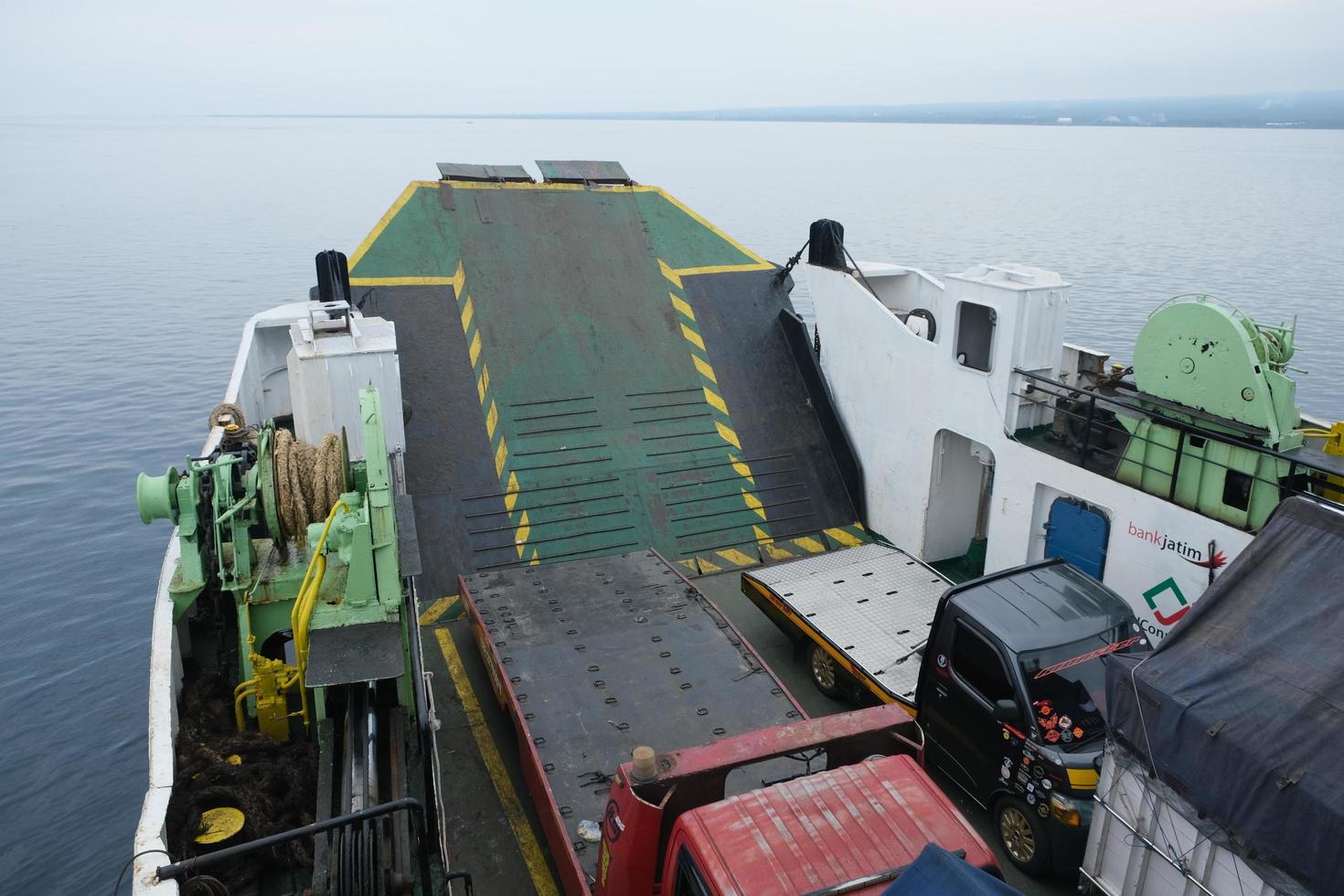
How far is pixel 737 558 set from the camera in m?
10.9

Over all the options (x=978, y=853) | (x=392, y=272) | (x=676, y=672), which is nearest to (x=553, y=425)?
(x=392, y=272)

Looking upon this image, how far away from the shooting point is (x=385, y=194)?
6931cm

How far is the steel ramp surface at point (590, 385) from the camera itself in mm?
10734

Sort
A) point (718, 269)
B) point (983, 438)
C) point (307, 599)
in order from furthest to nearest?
point (718, 269)
point (983, 438)
point (307, 599)

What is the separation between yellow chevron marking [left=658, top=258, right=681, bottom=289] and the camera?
13.3 metres

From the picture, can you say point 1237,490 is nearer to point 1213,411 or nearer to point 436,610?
point 1213,411

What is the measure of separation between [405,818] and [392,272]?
8.29 m

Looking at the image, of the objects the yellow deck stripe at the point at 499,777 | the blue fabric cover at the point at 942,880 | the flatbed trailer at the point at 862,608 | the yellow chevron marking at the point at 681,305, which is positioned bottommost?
the yellow deck stripe at the point at 499,777

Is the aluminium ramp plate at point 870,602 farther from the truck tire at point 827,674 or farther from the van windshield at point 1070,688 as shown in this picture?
the van windshield at point 1070,688

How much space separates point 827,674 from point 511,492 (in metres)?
4.15

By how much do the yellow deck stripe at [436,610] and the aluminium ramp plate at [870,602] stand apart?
3046mm

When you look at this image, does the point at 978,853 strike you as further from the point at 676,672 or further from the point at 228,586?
the point at 228,586

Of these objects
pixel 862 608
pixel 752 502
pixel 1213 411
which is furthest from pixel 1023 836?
pixel 752 502

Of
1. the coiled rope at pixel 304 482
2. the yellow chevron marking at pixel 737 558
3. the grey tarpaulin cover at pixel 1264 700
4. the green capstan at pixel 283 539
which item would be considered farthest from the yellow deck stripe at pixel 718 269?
the grey tarpaulin cover at pixel 1264 700
